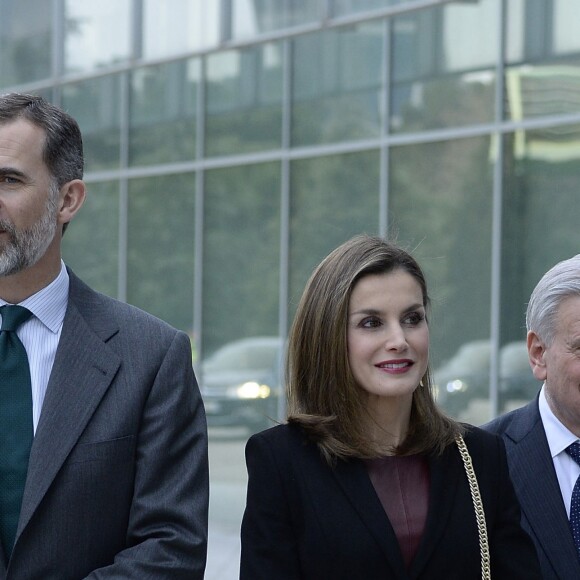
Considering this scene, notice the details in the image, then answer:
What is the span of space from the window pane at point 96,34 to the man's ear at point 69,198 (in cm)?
1017

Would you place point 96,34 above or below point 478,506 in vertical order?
above

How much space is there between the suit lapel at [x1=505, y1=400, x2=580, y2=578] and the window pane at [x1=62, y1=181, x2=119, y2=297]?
10.2 meters

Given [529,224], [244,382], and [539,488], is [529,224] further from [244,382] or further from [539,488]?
[539,488]

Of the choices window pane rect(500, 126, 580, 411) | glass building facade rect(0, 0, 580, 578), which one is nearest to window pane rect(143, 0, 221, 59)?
glass building facade rect(0, 0, 580, 578)

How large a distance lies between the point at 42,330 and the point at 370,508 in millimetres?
900

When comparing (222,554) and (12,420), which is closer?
(12,420)

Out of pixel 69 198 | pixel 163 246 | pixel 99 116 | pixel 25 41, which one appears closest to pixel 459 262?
pixel 163 246

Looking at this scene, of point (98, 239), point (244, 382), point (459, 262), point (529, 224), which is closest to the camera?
point (529, 224)

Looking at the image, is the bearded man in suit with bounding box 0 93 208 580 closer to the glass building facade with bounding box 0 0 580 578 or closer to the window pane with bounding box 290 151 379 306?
the glass building facade with bounding box 0 0 580 578

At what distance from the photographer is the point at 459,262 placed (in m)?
9.64

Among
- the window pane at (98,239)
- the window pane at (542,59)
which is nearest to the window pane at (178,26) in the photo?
the window pane at (98,239)

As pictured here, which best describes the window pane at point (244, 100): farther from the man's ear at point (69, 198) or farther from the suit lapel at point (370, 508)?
the suit lapel at point (370, 508)

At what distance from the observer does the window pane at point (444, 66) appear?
945 centimetres

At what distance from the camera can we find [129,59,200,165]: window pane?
1222 cm
